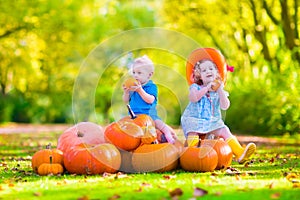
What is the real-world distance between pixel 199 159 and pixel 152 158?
61 cm

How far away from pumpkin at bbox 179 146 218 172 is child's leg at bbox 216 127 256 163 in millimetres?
746

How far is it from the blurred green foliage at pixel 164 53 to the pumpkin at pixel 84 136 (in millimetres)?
1273

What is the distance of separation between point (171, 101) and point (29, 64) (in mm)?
7711

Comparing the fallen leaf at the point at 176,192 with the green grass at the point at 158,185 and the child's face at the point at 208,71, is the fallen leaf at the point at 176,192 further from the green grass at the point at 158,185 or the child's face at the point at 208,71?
the child's face at the point at 208,71

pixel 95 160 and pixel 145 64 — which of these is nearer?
pixel 95 160

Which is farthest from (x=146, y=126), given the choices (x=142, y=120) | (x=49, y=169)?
(x=49, y=169)

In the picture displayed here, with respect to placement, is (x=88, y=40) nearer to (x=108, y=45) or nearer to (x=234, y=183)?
(x=108, y=45)

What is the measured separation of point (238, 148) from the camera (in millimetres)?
8094

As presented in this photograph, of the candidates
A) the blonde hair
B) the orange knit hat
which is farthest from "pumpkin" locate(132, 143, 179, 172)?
the orange knit hat

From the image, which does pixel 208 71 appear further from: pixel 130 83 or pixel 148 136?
pixel 148 136

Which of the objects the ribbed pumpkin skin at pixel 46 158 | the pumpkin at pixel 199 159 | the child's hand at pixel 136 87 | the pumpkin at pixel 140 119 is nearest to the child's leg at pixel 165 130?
the pumpkin at pixel 140 119

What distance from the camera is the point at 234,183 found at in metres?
5.91

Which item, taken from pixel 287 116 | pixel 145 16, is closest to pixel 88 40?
pixel 145 16

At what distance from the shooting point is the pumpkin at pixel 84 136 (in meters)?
7.50
